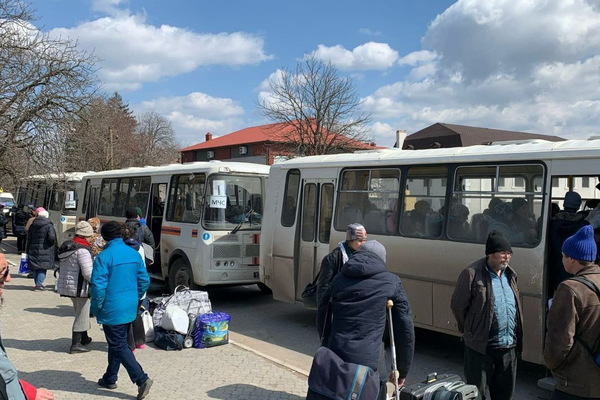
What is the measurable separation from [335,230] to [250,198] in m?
2.98

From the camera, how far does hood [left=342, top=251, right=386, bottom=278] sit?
138 inches

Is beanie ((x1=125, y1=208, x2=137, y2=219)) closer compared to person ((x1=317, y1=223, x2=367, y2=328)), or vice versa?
person ((x1=317, y1=223, x2=367, y2=328))

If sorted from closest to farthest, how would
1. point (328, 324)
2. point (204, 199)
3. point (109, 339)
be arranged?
point (328, 324) → point (109, 339) → point (204, 199)

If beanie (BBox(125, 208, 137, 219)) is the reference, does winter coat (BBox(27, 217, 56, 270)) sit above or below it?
below

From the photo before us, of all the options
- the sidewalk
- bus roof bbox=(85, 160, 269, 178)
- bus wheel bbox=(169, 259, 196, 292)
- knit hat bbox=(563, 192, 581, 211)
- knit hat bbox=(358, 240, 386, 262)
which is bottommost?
the sidewalk

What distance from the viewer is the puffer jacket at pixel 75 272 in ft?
22.9

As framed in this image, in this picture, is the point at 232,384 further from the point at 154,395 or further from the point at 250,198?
the point at 250,198

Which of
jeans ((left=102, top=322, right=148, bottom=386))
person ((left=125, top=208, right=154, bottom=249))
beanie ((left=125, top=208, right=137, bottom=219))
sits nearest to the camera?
jeans ((left=102, top=322, right=148, bottom=386))

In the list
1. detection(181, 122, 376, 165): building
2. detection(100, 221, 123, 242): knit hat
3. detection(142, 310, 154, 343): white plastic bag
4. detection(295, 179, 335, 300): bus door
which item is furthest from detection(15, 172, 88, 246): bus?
detection(181, 122, 376, 165): building

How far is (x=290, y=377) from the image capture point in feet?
20.0

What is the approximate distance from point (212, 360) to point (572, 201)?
4.89 m

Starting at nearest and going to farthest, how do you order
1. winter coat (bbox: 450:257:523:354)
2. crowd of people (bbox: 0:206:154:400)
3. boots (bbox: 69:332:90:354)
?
1. crowd of people (bbox: 0:206:154:400)
2. winter coat (bbox: 450:257:523:354)
3. boots (bbox: 69:332:90:354)

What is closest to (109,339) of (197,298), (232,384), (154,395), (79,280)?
(154,395)

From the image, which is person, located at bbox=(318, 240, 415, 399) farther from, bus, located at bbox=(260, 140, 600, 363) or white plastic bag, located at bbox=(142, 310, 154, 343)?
white plastic bag, located at bbox=(142, 310, 154, 343)
